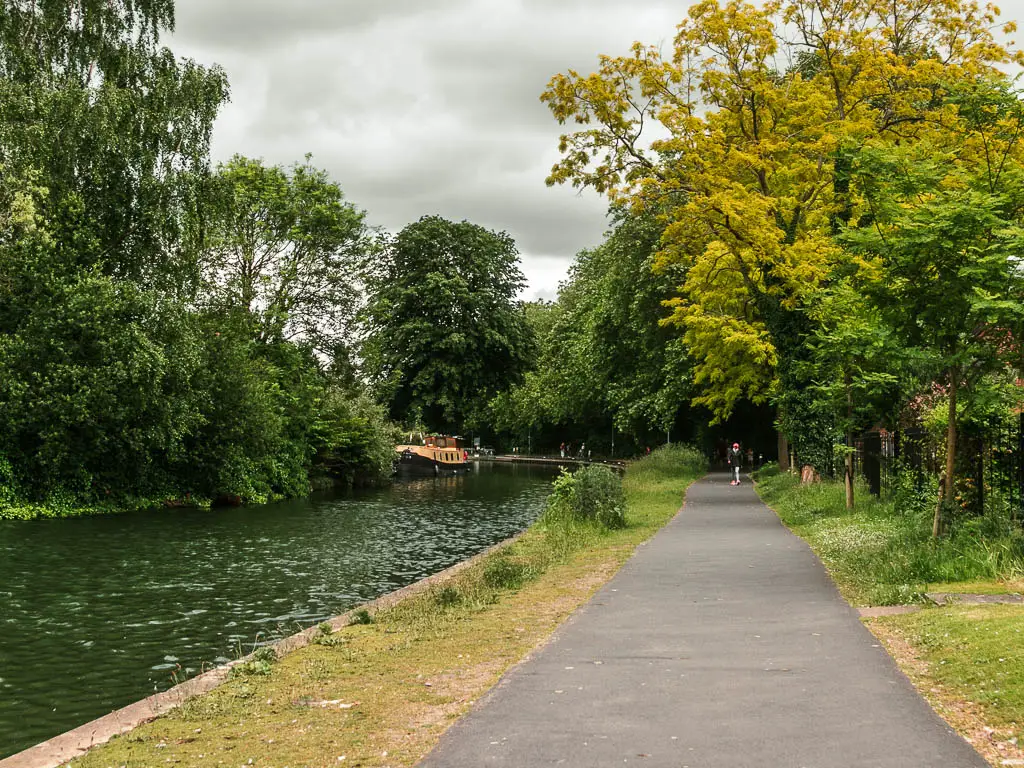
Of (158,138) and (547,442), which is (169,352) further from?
(547,442)

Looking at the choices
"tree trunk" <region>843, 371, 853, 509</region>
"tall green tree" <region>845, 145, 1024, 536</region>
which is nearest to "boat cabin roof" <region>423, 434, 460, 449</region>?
"tree trunk" <region>843, 371, 853, 509</region>


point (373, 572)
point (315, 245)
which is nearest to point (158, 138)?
point (315, 245)

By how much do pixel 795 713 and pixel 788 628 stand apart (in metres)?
3.04

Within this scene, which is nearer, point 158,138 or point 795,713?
point 795,713

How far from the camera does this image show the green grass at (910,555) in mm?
10734

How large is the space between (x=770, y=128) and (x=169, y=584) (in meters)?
19.1

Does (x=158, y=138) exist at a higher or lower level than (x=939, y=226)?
higher

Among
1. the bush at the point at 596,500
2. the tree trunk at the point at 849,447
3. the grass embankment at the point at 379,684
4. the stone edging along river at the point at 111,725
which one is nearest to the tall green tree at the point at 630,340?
the tree trunk at the point at 849,447

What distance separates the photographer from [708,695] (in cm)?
652

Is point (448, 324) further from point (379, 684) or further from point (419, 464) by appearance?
point (379, 684)

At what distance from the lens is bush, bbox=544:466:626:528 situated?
64.9 ft

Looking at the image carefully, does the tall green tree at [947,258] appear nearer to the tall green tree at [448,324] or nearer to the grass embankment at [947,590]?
the grass embankment at [947,590]

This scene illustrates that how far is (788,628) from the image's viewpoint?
8.97 metres

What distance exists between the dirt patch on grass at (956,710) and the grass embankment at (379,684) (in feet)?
9.54
